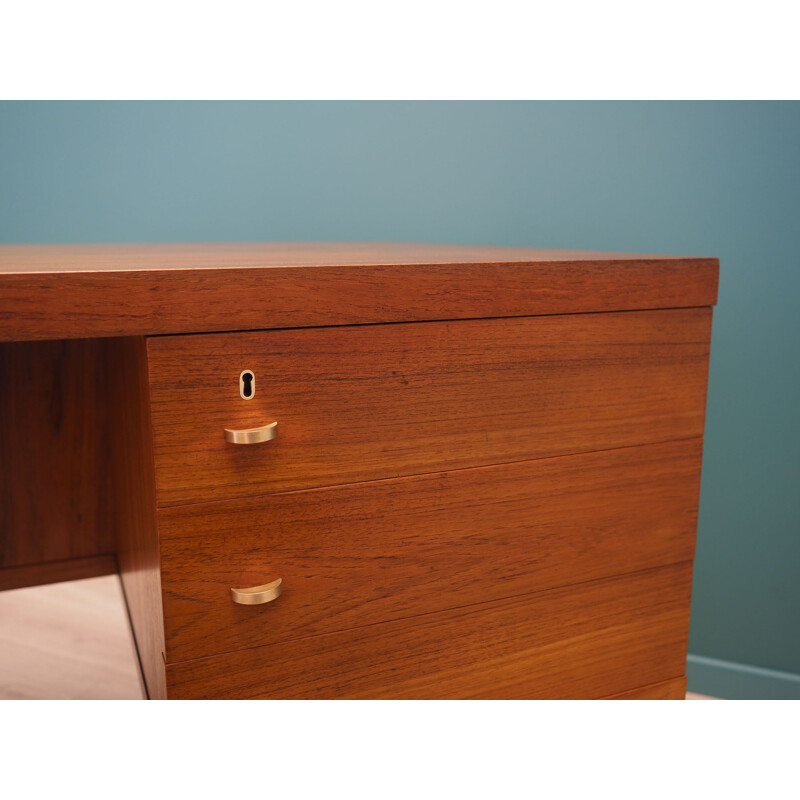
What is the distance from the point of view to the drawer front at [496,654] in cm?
66

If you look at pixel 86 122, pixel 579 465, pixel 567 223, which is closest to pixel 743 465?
pixel 567 223

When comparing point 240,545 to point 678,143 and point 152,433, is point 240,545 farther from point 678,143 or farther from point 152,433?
point 678,143

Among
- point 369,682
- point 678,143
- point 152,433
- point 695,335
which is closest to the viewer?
point 152,433

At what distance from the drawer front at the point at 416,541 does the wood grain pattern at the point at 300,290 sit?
14cm

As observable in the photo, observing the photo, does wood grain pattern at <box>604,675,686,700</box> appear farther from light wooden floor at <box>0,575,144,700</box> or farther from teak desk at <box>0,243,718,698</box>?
light wooden floor at <box>0,575,144,700</box>

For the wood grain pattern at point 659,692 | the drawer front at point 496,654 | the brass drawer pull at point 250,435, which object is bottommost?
the wood grain pattern at point 659,692

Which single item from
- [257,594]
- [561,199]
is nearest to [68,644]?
[257,594]

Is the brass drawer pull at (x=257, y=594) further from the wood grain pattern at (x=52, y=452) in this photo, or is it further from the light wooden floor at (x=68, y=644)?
the wood grain pattern at (x=52, y=452)

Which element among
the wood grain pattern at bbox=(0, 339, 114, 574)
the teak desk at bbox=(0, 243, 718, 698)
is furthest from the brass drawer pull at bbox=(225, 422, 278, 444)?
the wood grain pattern at bbox=(0, 339, 114, 574)

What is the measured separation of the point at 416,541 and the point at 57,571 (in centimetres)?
63

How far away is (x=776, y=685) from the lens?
51.7 inches

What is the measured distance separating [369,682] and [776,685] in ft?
2.95

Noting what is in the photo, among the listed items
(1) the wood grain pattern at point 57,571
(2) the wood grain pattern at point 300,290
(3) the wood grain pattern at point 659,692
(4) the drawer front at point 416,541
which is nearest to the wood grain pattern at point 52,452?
(1) the wood grain pattern at point 57,571

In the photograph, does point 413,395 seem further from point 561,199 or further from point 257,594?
point 561,199
